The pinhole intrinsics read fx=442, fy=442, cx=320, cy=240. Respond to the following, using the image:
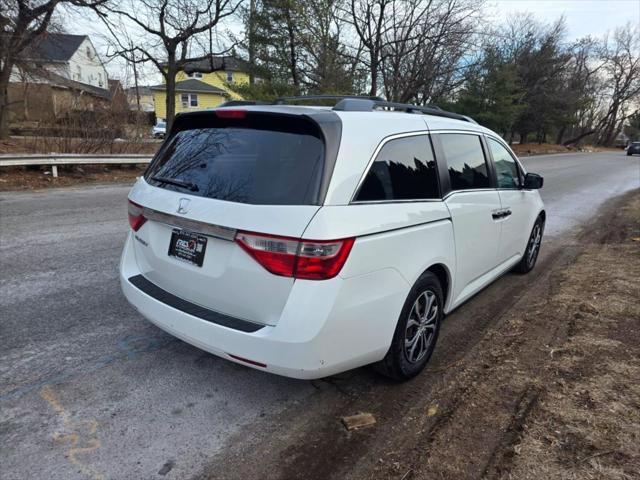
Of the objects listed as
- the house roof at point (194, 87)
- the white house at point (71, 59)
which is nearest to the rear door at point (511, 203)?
the white house at point (71, 59)

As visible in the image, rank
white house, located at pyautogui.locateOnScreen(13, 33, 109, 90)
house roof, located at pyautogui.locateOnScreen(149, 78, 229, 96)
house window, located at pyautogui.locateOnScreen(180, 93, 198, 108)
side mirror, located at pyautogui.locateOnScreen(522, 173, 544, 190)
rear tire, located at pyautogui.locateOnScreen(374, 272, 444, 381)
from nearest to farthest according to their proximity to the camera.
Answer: rear tire, located at pyautogui.locateOnScreen(374, 272, 444, 381) < side mirror, located at pyautogui.locateOnScreen(522, 173, 544, 190) < white house, located at pyautogui.locateOnScreen(13, 33, 109, 90) < house roof, located at pyautogui.locateOnScreen(149, 78, 229, 96) < house window, located at pyautogui.locateOnScreen(180, 93, 198, 108)

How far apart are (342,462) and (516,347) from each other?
1.99 meters

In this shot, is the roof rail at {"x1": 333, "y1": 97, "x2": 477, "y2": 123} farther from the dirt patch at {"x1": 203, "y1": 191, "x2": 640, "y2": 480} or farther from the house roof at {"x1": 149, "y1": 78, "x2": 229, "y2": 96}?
the house roof at {"x1": 149, "y1": 78, "x2": 229, "y2": 96}

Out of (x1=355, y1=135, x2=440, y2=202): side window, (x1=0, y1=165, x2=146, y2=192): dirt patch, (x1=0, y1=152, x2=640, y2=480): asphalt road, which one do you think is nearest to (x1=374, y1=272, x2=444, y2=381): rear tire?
(x1=0, y1=152, x2=640, y2=480): asphalt road

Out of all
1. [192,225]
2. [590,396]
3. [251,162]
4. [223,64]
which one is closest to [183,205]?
[192,225]

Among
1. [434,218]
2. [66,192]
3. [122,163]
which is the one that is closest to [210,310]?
[434,218]

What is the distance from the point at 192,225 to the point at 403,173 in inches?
54.3

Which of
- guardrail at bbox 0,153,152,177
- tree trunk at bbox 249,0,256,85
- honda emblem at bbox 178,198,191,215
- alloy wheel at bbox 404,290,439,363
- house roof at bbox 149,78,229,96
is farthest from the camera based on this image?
house roof at bbox 149,78,229,96

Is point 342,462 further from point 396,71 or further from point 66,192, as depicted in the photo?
point 396,71

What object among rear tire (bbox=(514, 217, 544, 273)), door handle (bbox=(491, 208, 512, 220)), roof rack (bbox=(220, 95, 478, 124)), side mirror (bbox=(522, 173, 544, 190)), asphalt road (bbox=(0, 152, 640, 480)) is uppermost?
roof rack (bbox=(220, 95, 478, 124))

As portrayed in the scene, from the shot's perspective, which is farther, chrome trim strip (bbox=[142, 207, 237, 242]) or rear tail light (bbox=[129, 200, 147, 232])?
rear tail light (bbox=[129, 200, 147, 232])

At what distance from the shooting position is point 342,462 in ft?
7.64

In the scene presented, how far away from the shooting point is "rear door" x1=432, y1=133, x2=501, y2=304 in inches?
133

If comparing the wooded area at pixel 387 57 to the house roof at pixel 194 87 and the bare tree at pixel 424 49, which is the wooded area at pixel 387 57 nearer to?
the bare tree at pixel 424 49
